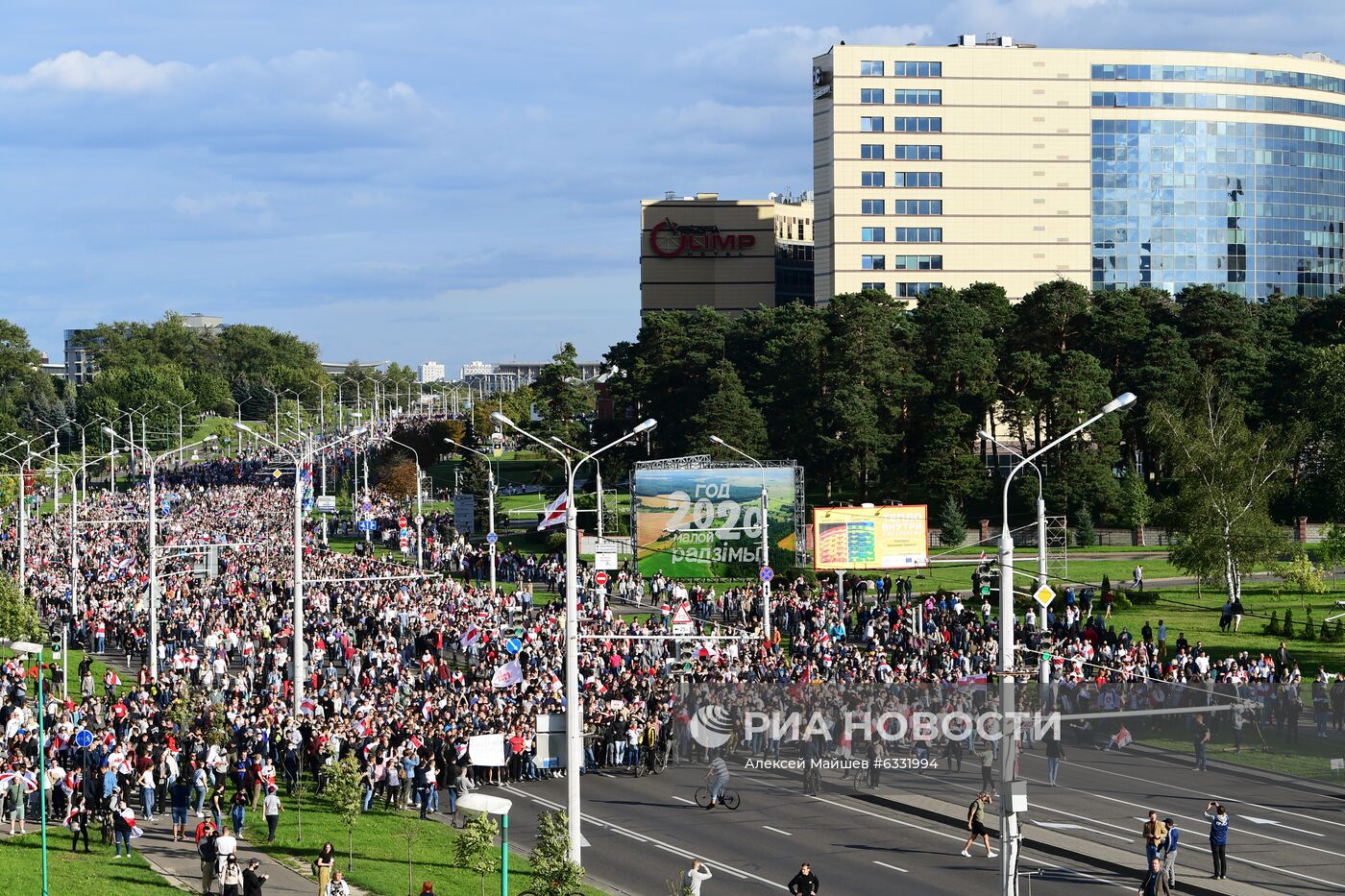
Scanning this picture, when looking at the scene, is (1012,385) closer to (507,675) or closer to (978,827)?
(507,675)

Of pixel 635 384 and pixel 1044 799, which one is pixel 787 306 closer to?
pixel 635 384

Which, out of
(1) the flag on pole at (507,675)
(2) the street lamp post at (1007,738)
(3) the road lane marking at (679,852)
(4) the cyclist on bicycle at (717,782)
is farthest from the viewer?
(1) the flag on pole at (507,675)

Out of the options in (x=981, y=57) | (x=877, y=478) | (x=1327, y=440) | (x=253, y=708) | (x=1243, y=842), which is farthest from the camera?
(x=981, y=57)

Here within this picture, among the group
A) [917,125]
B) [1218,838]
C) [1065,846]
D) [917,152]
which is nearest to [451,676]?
[1065,846]

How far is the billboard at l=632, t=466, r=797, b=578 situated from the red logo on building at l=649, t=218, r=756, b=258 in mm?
92313

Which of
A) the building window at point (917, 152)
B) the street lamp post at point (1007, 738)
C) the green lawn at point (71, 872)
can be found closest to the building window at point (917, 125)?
the building window at point (917, 152)

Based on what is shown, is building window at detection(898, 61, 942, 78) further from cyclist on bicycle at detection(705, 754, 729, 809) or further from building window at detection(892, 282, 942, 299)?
cyclist on bicycle at detection(705, 754, 729, 809)

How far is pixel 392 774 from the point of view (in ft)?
113

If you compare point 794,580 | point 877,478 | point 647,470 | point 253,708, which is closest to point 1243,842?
point 253,708

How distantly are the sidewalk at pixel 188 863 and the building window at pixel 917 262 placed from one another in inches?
4074

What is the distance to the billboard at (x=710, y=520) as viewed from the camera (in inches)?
2650

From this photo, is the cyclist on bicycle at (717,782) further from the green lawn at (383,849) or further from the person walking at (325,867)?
the person walking at (325,867)

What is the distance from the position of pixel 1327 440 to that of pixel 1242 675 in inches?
1243

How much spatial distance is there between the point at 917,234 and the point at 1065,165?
1324 centimetres
